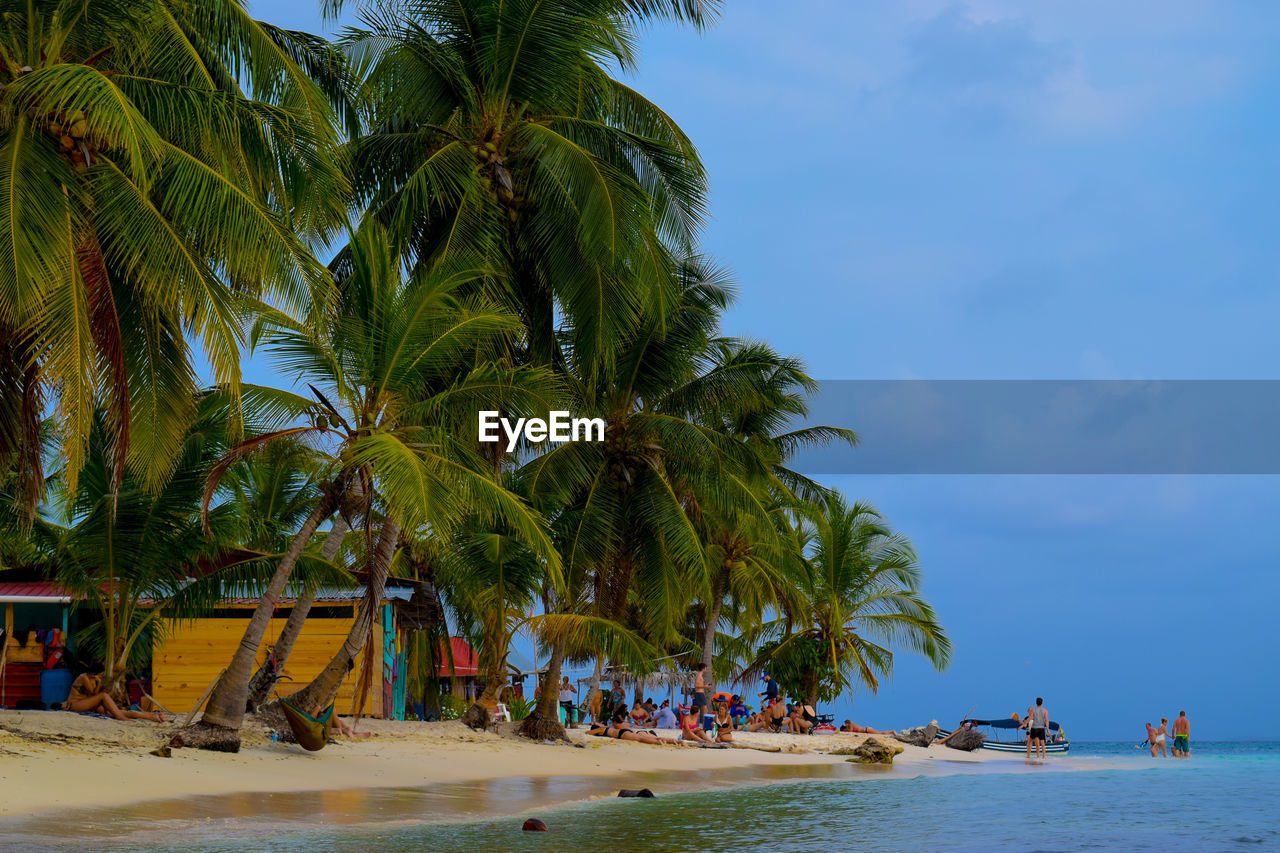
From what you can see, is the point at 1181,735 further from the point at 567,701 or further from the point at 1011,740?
the point at 567,701

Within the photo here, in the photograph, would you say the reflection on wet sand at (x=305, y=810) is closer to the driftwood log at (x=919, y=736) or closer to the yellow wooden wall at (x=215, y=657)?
the yellow wooden wall at (x=215, y=657)

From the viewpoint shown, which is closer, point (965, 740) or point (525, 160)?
point (525, 160)

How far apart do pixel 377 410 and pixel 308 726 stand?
339cm

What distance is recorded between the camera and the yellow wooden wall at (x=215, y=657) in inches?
651

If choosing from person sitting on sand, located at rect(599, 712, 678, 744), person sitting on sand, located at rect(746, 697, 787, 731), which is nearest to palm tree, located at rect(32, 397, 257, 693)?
person sitting on sand, located at rect(599, 712, 678, 744)

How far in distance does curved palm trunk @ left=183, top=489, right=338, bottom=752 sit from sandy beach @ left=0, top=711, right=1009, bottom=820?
0.88ft

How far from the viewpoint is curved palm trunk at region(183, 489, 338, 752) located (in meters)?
11.7

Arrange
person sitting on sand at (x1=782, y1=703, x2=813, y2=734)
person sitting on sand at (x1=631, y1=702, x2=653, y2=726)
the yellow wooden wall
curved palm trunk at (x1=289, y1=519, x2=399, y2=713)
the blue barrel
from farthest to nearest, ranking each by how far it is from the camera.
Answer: person sitting on sand at (x1=782, y1=703, x2=813, y2=734), person sitting on sand at (x1=631, y1=702, x2=653, y2=726), the yellow wooden wall, the blue barrel, curved palm trunk at (x1=289, y1=519, x2=399, y2=713)

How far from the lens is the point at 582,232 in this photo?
16.2m

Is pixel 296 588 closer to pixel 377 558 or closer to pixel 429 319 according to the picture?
pixel 377 558

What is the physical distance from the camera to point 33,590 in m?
15.7

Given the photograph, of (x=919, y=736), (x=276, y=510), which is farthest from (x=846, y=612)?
(x=276, y=510)

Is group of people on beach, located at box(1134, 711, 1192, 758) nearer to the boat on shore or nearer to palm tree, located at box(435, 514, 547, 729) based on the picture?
the boat on shore

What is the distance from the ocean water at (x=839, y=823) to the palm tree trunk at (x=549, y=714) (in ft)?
11.9
